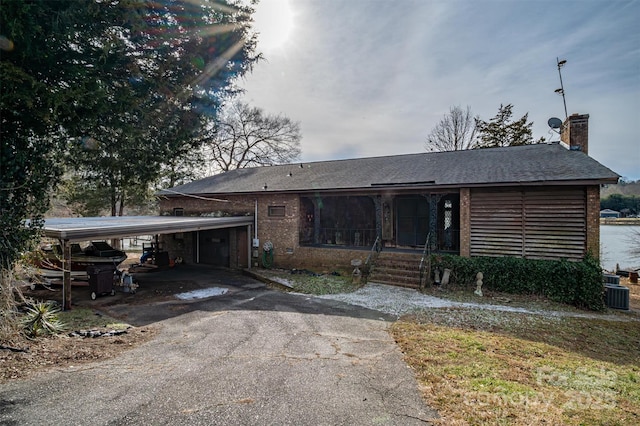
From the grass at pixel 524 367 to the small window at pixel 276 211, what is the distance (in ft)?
28.3

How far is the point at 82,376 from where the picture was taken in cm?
475

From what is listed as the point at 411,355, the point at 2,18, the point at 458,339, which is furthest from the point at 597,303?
the point at 2,18

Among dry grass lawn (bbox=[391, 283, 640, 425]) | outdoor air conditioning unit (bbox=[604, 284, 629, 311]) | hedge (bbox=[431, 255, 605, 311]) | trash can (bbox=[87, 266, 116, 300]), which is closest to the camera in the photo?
dry grass lawn (bbox=[391, 283, 640, 425])

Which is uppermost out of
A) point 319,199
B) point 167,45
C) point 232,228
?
point 167,45

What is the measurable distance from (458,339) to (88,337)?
7648 millimetres

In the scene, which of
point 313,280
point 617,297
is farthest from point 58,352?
point 617,297

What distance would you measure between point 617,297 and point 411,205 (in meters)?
7.81

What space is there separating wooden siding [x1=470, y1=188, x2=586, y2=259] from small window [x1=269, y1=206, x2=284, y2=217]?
8.31m

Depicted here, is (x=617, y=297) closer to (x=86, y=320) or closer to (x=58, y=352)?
(x=58, y=352)

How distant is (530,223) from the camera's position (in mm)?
10617

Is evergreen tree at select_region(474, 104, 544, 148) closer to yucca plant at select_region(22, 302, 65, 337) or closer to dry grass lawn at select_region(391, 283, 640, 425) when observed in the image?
dry grass lawn at select_region(391, 283, 640, 425)

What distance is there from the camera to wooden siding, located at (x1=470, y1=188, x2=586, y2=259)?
10.0 meters

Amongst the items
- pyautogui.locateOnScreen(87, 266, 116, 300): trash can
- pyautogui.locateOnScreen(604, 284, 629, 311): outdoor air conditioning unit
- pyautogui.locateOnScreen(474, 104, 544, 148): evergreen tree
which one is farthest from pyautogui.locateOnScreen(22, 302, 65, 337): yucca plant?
pyautogui.locateOnScreen(474, 104, 544, 148): evergreen tree

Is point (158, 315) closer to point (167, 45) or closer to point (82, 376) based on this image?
point (82, 376)
